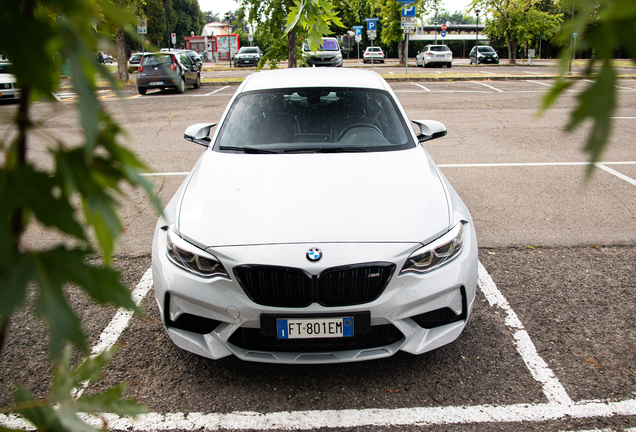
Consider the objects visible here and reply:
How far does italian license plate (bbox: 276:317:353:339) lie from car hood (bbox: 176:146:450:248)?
1.30 ft

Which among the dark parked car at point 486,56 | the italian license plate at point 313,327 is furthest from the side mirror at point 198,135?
the dark parked car at point 486,56

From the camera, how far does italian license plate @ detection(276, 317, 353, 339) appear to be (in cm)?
248

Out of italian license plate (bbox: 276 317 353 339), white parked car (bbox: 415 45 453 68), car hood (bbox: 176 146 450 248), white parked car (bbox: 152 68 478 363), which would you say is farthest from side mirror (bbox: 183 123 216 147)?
white parked car (bbox: 415 45 453 68)

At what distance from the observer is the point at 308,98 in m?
4.29

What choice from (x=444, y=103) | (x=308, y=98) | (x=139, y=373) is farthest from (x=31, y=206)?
(x=444, y=103)

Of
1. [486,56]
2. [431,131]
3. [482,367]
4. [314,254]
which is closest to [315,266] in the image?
[314,254]

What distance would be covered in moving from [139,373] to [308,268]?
1197 mm

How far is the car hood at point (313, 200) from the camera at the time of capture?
2619 mm

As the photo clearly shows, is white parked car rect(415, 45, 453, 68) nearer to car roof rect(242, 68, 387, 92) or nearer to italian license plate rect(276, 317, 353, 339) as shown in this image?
car roof rect(242, 68, 387, 92)

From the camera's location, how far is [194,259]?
8.63 ft

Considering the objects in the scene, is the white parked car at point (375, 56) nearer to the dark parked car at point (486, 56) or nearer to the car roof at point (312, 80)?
the dark parked car at point (486, 56)

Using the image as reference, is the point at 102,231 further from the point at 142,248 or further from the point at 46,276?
the point at 142,248

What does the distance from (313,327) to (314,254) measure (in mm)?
359

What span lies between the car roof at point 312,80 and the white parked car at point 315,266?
4.54 feet
